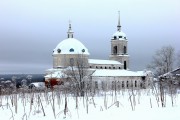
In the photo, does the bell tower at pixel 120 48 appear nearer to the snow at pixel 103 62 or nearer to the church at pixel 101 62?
the church at pixel 101 62

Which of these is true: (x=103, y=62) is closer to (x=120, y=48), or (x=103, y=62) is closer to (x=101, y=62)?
(x=101, y=62)

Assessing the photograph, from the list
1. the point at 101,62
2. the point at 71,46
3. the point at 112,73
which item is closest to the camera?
the point at 71,46

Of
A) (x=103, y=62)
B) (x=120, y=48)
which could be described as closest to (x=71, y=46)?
(x=103, y=62)

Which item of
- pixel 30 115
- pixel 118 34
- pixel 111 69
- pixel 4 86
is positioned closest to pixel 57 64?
pixel 111 69

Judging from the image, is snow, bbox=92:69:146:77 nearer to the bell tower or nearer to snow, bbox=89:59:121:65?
snow, bbox=89:59:121:65

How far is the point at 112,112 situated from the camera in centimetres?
1329

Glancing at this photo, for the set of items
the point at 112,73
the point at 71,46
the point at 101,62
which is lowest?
the point at 112,73

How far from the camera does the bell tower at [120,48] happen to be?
238 ft

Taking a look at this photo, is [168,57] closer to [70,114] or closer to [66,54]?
[66,54]

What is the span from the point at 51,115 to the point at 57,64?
1934 inches

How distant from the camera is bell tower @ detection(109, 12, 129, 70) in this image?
238 ft

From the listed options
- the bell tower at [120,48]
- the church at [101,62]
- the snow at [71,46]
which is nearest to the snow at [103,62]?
the church at [101,62]

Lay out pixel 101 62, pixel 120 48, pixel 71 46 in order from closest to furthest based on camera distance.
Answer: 1. pixel 71 46
2. pixel 101 62
3. pixel 120 48

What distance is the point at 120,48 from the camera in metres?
72.4
